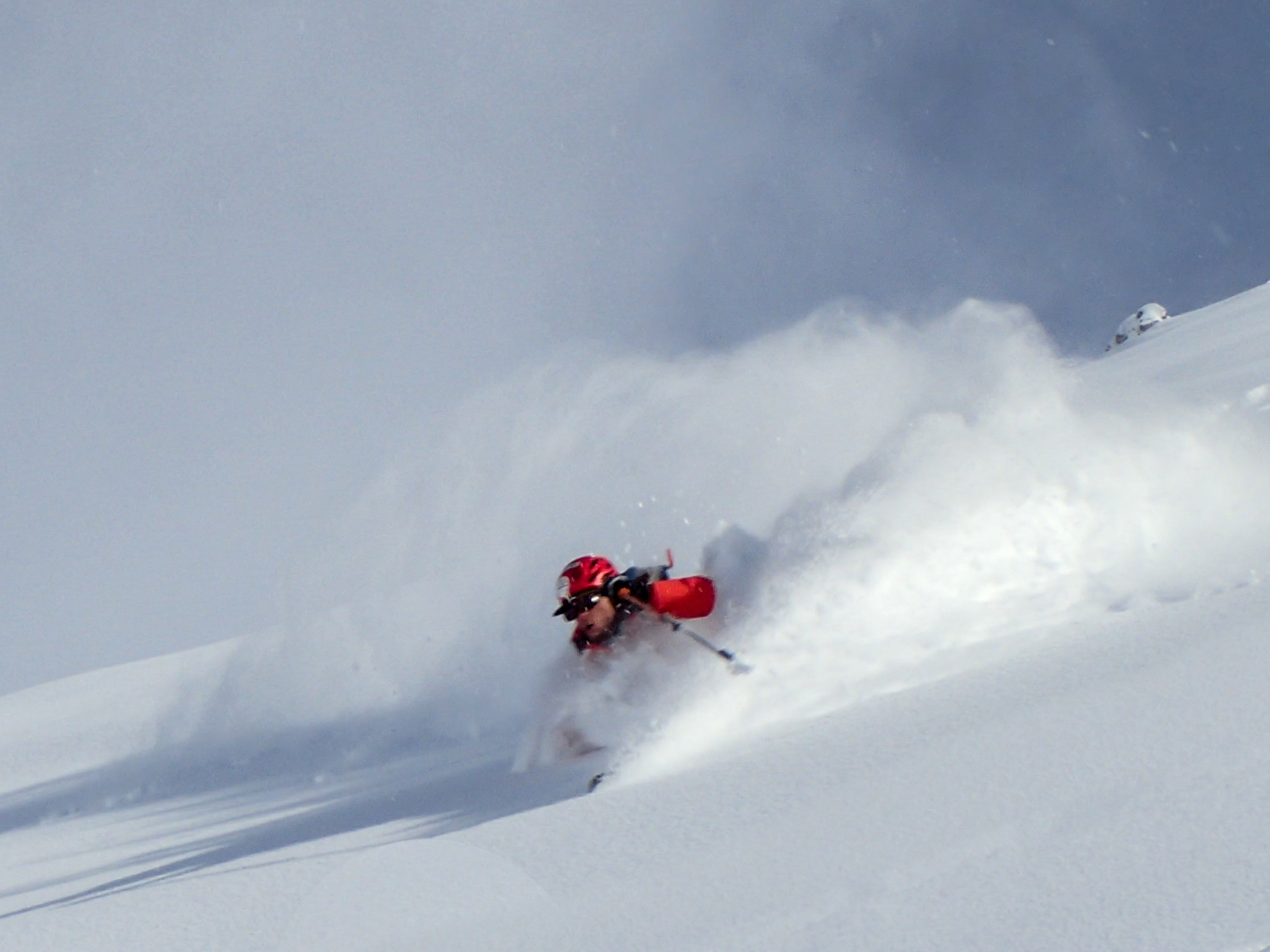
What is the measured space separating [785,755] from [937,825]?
147 centimetres

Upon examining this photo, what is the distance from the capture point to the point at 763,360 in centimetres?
1667

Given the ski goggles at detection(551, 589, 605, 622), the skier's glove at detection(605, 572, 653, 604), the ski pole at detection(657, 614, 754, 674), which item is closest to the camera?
the ski pole at detection(657, 614, 754, 674)

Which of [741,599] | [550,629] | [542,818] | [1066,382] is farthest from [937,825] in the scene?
[550,629]

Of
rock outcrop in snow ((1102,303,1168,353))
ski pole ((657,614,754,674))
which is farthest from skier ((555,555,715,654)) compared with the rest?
rock outcrop in snow ((1102,303,1168,353))

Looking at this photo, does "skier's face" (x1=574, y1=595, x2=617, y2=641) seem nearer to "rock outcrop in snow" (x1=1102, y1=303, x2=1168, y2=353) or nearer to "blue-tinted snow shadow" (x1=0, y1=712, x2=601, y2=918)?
"blue-tinted snow shadow" (x1=0, y1=712, x2=601, y2=918)

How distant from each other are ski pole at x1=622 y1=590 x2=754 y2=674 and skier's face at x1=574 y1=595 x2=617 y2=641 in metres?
0.13

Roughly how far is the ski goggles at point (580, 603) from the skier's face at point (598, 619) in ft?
0.08

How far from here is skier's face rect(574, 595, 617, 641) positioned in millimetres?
7582

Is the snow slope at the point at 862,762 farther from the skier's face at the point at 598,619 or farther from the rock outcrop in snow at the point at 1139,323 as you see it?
the rock outcrop in snow at the point at 1139,323

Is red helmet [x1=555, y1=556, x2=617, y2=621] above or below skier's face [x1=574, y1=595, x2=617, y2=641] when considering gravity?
above

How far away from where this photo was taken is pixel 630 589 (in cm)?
757

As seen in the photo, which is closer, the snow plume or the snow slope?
the snow slope

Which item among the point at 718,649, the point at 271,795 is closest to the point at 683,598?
the point at 718,649

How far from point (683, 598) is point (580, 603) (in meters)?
0.71
